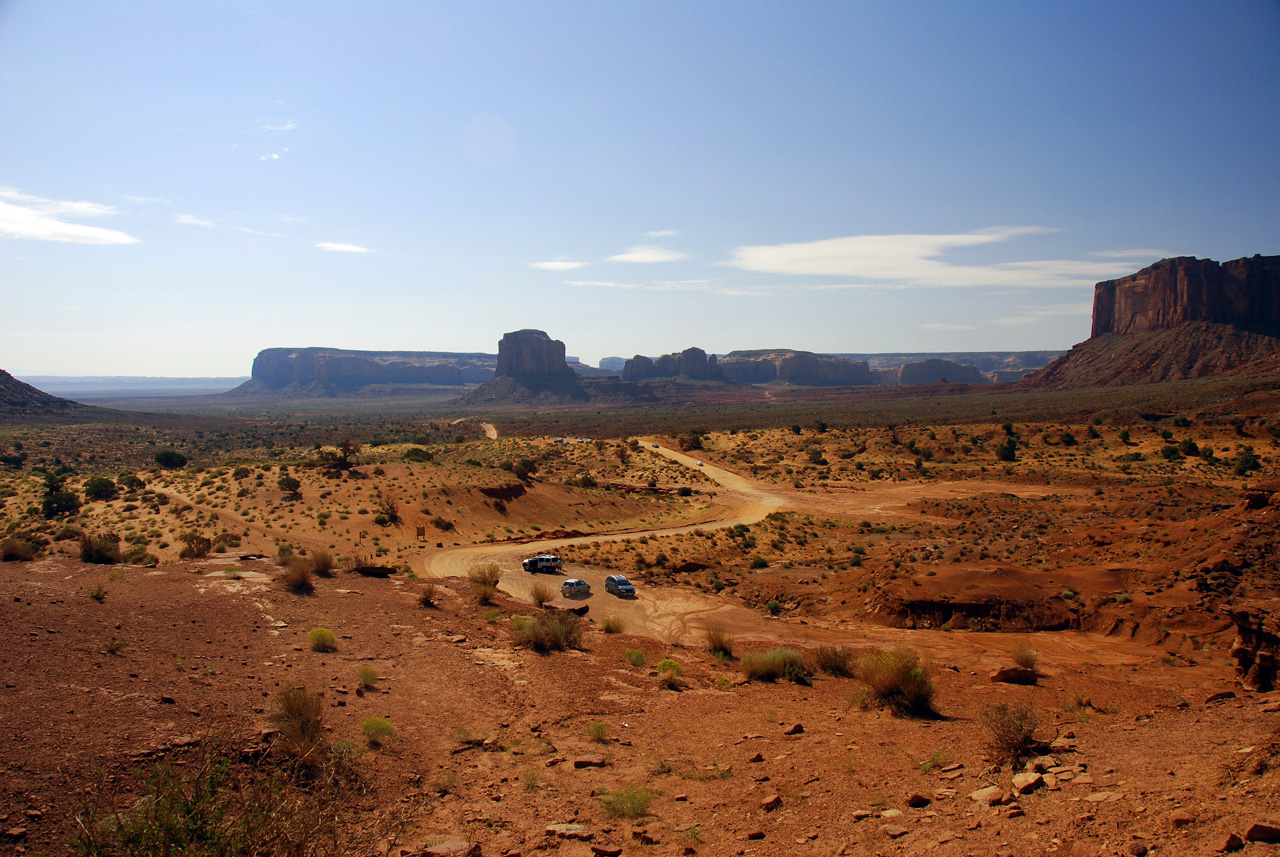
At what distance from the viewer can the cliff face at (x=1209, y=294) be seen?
147875mm

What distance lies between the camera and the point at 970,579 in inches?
961

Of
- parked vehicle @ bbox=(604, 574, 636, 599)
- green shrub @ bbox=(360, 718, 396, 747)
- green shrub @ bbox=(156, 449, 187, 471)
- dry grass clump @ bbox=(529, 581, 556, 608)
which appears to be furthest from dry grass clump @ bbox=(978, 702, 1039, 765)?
green shrub @ bbox=(156, 449, 187, 471)

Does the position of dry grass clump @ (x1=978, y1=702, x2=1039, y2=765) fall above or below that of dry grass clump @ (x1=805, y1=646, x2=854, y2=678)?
above

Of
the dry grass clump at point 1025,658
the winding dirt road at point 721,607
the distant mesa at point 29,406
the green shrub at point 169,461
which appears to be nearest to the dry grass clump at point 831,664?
the winding dirt road at point 721,607

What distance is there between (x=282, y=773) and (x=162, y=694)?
3.58 m

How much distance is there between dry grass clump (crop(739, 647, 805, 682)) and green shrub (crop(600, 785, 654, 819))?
24.5ft

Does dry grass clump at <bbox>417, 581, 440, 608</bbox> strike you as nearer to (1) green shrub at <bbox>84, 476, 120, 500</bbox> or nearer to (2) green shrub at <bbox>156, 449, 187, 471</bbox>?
(1) green shrub at <bbox>84, 476, 120, 500</bbox>

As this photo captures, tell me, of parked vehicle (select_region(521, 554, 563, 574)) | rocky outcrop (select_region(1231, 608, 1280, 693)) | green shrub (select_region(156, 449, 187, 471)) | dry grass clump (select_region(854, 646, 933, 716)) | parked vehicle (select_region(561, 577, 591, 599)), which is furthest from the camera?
green shrub (select_region(156, 449, 187, 471))

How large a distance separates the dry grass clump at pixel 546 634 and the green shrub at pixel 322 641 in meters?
4.71

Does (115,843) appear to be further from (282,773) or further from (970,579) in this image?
(970,579)

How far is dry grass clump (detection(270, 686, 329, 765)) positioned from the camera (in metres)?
9.41

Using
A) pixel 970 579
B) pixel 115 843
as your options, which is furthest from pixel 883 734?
pixel 970 579

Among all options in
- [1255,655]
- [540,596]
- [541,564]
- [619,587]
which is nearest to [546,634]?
[540,596]

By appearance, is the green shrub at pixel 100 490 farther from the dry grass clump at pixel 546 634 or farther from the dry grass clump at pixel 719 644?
the dry grass clump at pixel 719 644
